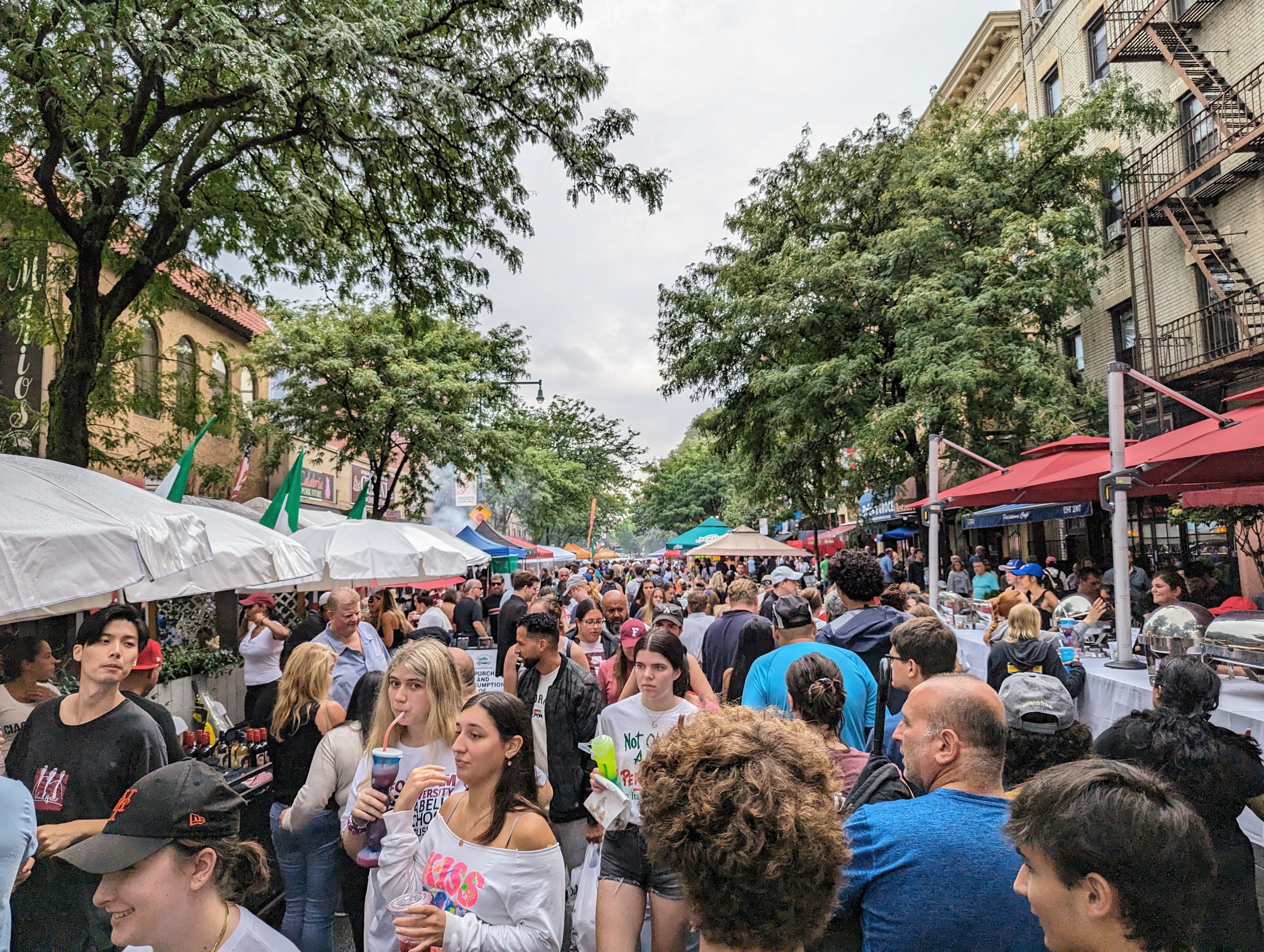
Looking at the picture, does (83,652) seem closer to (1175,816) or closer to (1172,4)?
(1175,816)

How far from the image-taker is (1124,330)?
19.6 meters

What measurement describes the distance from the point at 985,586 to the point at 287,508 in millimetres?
11680

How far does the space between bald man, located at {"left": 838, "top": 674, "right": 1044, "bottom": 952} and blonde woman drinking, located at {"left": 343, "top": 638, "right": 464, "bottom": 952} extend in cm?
195

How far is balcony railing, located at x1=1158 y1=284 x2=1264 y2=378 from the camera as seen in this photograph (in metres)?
14.1

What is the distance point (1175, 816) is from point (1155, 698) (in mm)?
2638

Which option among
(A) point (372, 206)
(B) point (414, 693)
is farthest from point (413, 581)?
(B) point (414, 693)

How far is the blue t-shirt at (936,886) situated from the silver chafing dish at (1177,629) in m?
3.86

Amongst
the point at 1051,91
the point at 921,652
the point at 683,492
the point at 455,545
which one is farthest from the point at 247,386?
A: the point at 683,492

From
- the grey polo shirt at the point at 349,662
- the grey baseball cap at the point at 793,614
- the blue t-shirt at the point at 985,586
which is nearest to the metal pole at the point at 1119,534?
the grey baseball cap at the point at 793,614

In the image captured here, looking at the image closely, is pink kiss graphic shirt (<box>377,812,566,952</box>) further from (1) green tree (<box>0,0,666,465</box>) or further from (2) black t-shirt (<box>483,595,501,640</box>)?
(2) black t-shirt (<box>483,595,501,640</box>)

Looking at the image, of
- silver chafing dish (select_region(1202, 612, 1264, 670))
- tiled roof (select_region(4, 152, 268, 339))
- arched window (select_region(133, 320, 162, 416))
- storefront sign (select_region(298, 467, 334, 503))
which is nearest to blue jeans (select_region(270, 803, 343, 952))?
silver chafing dish (select_region(1202, 612, 1264, 670))

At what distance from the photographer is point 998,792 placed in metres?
2.32

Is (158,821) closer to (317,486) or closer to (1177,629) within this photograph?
(1177,629)

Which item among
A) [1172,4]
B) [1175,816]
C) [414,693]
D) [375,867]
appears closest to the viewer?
[1175,816]
